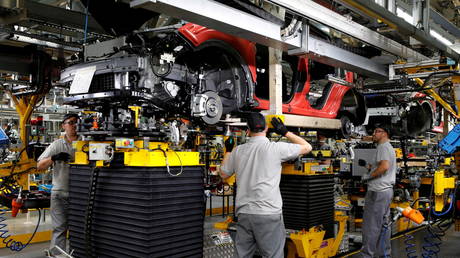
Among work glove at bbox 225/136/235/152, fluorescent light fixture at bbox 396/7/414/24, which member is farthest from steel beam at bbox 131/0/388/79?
work glove at bbox 225/136/235/152

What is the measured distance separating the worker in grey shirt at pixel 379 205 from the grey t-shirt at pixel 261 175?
2.24m

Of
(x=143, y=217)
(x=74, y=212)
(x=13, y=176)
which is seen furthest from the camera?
(x=13, y=176)

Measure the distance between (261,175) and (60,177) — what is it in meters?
2.53

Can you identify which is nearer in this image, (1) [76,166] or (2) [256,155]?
(2) [256,155]

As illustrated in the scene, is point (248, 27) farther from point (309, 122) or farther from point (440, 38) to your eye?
point (440, 38)

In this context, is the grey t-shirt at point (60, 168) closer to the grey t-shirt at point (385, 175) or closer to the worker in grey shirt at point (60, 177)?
the worker in grey shirt at point (60, 177)

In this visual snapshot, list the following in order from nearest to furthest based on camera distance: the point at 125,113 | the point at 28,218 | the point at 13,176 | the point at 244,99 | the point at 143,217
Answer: the point at 143,217 → the point at 125,113 → the point at 244,99 → the point at 13,176 → the point at 28,218

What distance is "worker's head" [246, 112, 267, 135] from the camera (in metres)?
3.37

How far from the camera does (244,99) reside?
3875 millimetres

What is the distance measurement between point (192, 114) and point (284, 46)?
3.06 feet

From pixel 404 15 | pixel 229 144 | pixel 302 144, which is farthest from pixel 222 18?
pixel 229 144

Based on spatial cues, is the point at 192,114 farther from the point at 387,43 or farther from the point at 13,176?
the point at 13,176

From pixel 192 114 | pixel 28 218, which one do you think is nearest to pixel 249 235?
pixel 192 114

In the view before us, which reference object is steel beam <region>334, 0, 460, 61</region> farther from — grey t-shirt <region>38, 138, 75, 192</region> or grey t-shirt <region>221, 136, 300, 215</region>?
grey t-shirt <region>38, 138, 75, 192</region>
